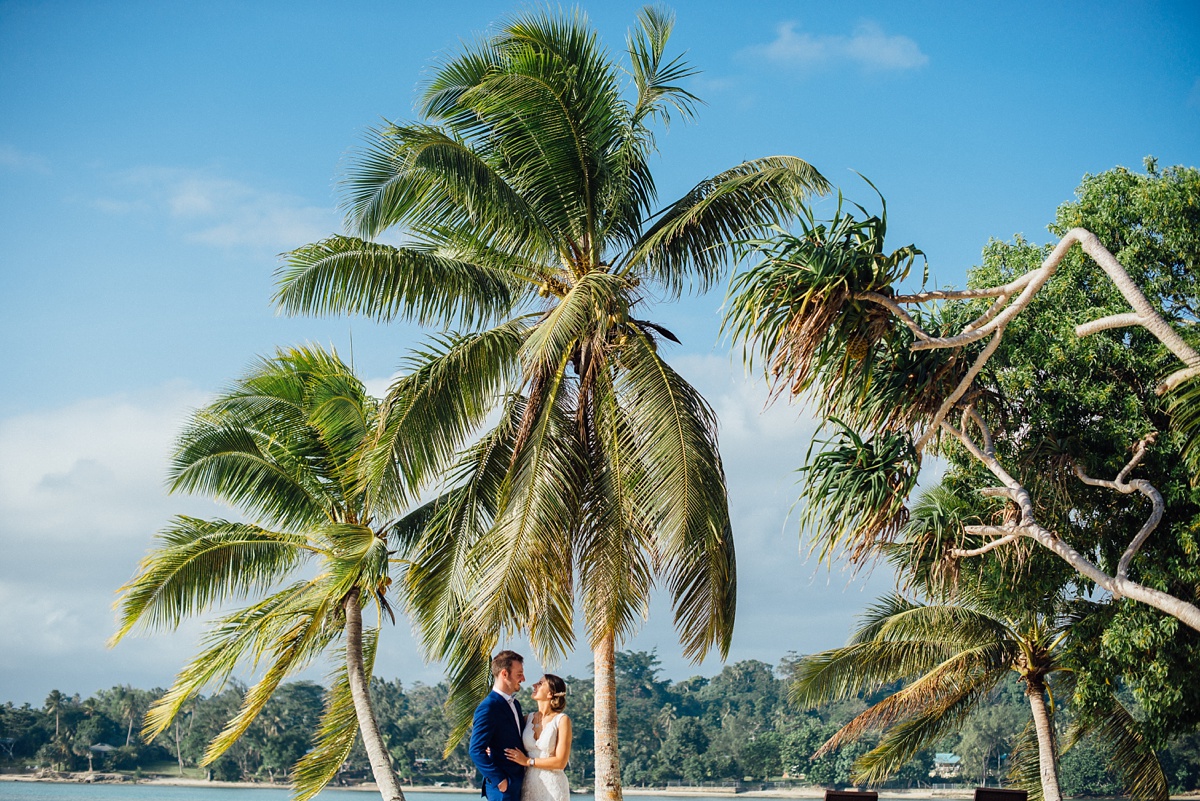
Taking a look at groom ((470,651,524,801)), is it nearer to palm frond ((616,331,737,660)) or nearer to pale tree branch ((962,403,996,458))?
palm frond ((616,331,737,660))

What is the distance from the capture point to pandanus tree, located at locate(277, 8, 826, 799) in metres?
9.95

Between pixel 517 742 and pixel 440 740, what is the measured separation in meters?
62.4

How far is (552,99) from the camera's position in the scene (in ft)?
35.4

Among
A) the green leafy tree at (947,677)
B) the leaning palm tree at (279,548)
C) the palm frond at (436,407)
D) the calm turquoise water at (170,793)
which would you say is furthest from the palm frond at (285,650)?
the calm turquoise water at (170,793)

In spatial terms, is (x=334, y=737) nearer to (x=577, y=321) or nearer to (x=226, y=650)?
(x=226, y=650)

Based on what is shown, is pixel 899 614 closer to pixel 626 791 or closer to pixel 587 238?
pixel 587 238

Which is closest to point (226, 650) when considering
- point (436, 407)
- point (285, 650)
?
point (285, 650)

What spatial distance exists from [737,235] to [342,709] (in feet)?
25.5

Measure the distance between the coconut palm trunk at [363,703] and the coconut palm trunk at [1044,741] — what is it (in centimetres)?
908

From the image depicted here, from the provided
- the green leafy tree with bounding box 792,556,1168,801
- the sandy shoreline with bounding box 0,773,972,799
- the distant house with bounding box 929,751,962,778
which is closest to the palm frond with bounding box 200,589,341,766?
the green leafy tree with bounding box 792,556,1168,801

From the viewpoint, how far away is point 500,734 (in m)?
6.64

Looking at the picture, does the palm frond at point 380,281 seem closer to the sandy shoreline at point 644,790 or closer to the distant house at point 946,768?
the sandy shoreline at point 644,790

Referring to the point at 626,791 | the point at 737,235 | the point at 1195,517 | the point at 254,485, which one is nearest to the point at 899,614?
the point at 1195,517

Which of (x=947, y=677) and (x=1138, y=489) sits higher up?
(x=1138, y=489)
